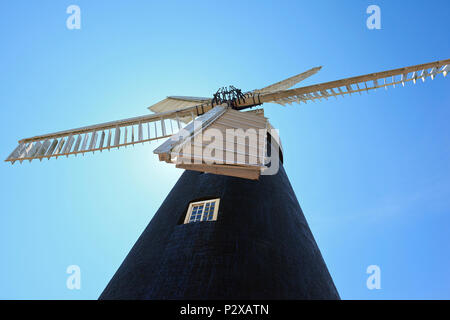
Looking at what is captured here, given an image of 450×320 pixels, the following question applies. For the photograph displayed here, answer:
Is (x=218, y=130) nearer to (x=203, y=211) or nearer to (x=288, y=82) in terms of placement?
(x=203, y=211)

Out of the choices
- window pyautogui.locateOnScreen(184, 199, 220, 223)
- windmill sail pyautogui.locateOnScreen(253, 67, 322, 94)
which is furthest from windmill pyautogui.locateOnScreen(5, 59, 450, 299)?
windmill sail pyautogui.locateOnScreen(253, 67, 322, 94)

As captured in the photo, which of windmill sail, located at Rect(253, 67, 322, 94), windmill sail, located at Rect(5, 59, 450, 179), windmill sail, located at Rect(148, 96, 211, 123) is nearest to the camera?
windmill sail, located at Rect(5, 59, 450, 179)

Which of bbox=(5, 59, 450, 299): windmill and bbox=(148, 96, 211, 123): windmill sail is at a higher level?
bbox=(148, 96, 211, 123): windmill sail

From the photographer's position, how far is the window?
27.9ft

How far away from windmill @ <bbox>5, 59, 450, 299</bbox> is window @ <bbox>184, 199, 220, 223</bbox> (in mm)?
32

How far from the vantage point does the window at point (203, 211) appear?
849cm

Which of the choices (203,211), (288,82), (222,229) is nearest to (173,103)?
(288,82)

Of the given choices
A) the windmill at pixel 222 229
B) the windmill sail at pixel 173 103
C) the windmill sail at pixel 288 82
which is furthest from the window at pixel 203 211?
the windmill sail at pixel 173 103

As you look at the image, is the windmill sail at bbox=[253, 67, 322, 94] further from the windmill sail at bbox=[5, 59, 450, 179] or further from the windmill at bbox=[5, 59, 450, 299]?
the windmill at bbox=[5, 59, 450, 299]

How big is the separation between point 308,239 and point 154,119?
792cm

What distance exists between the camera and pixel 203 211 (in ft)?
29.0

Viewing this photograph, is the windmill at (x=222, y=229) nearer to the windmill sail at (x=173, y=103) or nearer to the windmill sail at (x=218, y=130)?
the windmill sail at (x=218, y=130)

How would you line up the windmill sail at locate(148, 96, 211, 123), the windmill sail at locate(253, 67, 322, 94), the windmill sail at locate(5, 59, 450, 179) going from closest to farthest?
the windmill sail at locate(5, 59, 450, 179), the windmill sail at locate(253, 67, 322, 94), the windmill sail at locate(148, 96, 211, 123)

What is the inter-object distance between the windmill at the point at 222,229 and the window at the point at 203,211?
32 mm
